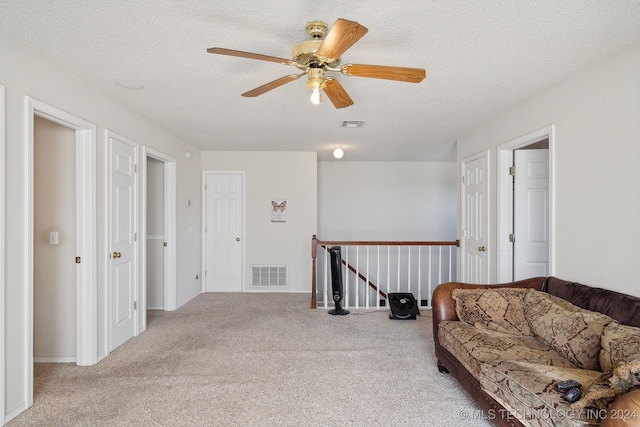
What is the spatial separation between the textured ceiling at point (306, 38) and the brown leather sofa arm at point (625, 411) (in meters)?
1.81

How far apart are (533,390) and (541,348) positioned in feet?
2.33

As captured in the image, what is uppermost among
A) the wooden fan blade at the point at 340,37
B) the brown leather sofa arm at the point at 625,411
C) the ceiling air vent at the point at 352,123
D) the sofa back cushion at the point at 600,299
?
the ceiling air vent at the point at 352,123

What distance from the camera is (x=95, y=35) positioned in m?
2.15

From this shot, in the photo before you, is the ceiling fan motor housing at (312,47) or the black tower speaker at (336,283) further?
the black tower speaker at (336,283)

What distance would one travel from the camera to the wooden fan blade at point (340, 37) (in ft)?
5.18

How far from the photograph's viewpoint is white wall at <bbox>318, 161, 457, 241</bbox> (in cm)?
719

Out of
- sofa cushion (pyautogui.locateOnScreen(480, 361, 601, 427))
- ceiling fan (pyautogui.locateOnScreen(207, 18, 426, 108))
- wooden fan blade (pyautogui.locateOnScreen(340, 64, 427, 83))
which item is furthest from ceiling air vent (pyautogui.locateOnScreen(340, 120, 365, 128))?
sofa cushion (pyautogui.locateOnScreen(480, 361, 601, 427))

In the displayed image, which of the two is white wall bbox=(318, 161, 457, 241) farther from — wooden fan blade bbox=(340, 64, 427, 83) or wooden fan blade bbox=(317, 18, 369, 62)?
wooden fan blade bbox=(317, 18, 369, 62)

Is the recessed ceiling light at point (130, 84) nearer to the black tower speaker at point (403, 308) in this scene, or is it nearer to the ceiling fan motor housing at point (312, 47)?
the ceiling fan motor housing at point (312, 47)

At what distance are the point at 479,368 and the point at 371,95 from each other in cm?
237

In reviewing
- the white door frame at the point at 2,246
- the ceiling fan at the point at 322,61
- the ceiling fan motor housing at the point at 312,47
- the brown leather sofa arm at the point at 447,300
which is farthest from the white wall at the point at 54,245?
the brown leather sofa arm at the point at 447,300

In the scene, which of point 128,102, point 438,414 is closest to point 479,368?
point 438,414

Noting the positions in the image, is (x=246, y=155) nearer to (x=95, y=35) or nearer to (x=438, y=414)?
(x=95, y=35)

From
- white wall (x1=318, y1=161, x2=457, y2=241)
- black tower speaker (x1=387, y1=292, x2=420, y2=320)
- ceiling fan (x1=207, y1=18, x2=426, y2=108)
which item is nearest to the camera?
ceiling fan (x1=207, y1=18, x2=426, y2=108)
